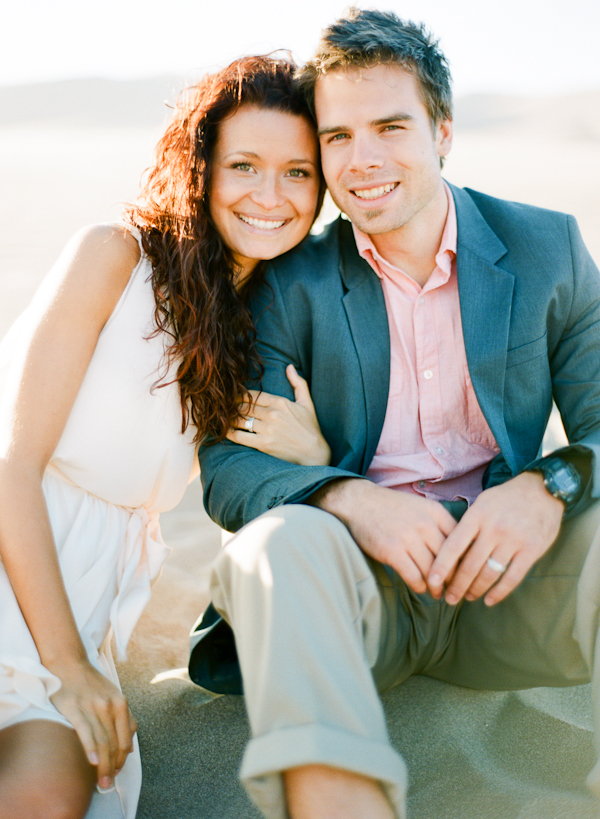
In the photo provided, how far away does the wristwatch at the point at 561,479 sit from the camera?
6.31 feet

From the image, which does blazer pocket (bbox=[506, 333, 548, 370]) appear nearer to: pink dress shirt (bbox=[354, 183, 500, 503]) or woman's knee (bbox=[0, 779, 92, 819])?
pink dress shirt (bbox=[354, 183, 500, 503])

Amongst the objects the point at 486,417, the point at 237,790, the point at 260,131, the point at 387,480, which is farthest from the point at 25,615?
the point at 260,131

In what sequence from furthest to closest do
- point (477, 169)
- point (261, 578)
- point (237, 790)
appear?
1. point (477, 169)
2. point (237, 790)
3. point (261, 578)

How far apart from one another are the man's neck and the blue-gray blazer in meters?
0.10

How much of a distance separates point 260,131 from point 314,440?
3.13ft

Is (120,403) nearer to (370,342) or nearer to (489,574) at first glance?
(370,342)

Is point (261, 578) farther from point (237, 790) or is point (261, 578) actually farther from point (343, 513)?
point (237, 790)

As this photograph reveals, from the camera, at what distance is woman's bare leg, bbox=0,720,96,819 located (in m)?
1.60

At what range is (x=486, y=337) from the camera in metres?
2.25

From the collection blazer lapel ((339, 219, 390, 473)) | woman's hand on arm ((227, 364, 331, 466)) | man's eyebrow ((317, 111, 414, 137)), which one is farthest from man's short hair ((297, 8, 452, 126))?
woman's hand on arm ((227, 364, 331, 466))

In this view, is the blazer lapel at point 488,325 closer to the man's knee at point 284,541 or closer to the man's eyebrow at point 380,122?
the man's eyebrow at point 380,122

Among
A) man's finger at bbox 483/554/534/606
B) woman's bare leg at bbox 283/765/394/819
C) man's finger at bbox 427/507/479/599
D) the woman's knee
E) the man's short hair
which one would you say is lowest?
the woman's knee

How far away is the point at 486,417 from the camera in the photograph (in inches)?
87.4

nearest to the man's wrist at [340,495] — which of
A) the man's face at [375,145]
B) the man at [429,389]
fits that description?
the man at [429,389]
